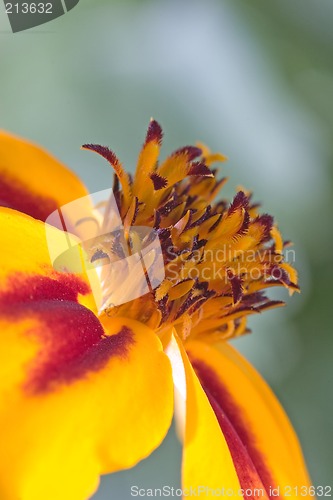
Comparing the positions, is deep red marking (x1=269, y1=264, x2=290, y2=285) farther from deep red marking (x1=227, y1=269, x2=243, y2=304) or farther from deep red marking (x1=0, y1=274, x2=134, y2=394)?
deep red marking (x1=0, y1=274, x2=134, y2=394)

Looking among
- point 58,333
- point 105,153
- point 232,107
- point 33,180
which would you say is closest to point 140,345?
point 58,333

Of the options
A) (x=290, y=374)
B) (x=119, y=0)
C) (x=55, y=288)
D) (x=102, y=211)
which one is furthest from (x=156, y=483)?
(x=119, y=0)

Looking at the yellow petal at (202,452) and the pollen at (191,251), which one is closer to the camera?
the yellow petal at (202,452)

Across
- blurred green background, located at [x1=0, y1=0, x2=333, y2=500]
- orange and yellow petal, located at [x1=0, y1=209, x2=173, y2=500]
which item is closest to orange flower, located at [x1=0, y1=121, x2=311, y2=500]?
orange and yellow petal, located at [x1=0, y1=209, x2=173, y2=500]

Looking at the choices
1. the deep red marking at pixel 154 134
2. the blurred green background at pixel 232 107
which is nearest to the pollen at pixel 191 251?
the deep red marking at pixel 154 134

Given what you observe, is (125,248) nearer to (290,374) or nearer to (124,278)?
(124,278)

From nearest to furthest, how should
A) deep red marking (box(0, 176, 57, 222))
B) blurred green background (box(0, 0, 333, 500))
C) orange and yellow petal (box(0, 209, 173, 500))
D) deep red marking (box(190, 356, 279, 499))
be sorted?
orange and yellow petal (box(0, 209, 173, 500)) → deep red marking (box(190, 356, 279, 499)) → deep red marking (box(0, 176, 57, 222)) → blurred green background (box(0, 0, 333, 500))

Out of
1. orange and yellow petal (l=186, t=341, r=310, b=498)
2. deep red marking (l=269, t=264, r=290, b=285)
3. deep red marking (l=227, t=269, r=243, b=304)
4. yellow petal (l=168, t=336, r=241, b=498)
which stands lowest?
orange and yellow petal (l=186, t=341, r=310, b=498)

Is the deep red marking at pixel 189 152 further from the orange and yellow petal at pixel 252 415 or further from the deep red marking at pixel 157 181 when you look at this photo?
the orange and yellow petal at pixel 252 415

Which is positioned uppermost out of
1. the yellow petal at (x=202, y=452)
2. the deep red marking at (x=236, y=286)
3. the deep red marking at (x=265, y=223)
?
the deep red marking at (x=265, y=223)
